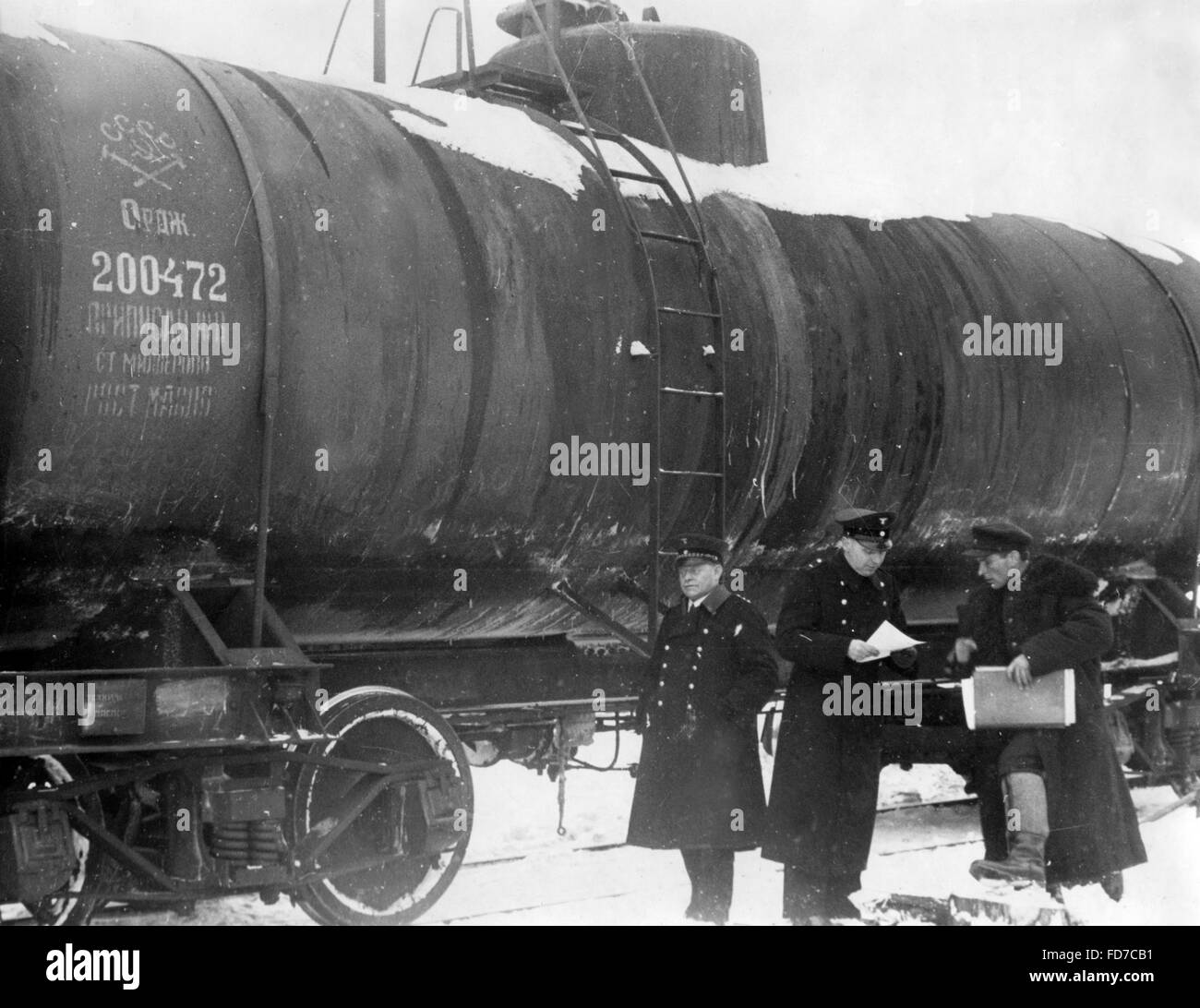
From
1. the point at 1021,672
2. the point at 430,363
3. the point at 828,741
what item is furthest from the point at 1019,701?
the point at 430,363

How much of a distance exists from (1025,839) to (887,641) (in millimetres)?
1308

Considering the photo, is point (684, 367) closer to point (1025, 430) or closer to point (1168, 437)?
point (1025, 430)

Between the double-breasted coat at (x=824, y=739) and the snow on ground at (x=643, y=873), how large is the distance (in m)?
0.34

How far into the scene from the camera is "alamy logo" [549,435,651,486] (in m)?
6.91

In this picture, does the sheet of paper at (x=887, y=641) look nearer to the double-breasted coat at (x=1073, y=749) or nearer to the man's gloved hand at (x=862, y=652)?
the man's gloved hand at (x=862, y=652)

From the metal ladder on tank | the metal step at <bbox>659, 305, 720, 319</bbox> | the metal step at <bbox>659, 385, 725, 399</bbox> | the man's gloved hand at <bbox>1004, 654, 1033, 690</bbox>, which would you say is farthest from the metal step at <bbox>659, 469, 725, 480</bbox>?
the man's gloved hand at <bbox>1004, 654, 1033, 690</bbox>

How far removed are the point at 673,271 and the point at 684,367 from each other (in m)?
0.48

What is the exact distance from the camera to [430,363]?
643 cm

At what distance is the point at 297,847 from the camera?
6.13 m

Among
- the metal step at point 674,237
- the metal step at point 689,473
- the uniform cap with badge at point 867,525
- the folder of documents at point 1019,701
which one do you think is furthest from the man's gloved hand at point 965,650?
the metal step at point 674,237

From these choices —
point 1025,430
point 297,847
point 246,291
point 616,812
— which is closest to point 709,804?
point 297,847

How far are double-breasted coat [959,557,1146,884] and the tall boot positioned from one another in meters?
0.10

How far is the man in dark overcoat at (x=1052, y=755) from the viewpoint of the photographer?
7.14m

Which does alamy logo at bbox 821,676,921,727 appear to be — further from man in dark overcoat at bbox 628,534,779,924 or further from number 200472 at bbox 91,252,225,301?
number 200472 at bbox 91,252,225,301
